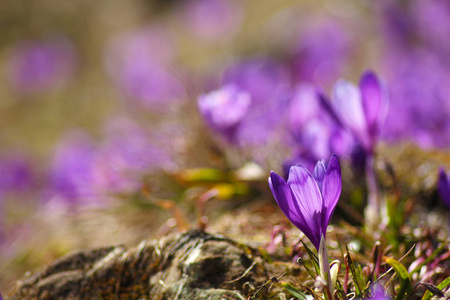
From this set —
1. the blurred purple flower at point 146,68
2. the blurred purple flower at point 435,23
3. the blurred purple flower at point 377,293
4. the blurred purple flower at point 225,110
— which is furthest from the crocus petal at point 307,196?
the blurred purple flower at point 435,23

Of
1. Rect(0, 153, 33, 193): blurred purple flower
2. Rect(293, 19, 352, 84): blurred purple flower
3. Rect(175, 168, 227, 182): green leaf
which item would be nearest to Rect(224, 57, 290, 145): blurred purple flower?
Rect(175, 168, 227, 182): green leaf

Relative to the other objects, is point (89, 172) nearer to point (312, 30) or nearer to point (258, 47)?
point (312, 30)

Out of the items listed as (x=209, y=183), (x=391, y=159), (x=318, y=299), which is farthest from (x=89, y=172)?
(x=318, y=299)

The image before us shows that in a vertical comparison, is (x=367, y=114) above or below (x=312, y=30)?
above

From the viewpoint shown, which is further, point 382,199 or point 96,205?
point 96,205

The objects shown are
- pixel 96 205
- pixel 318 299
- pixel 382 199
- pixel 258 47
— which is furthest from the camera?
pixel 258 47

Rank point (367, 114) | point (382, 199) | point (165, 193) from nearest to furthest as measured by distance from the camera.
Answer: point (367, 114), point (382, 199), point (165, 193)

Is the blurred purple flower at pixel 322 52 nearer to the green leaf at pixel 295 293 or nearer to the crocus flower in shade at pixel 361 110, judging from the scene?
the crocus flower in shade at pixel 361 110

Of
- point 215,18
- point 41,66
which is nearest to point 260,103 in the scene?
point 215,18
